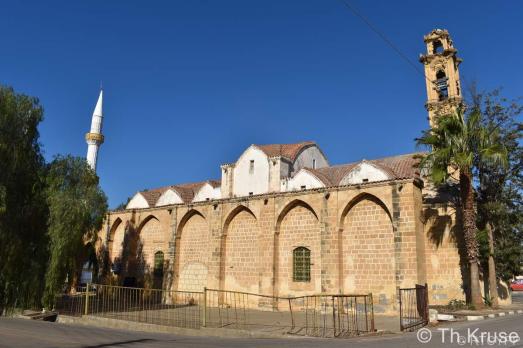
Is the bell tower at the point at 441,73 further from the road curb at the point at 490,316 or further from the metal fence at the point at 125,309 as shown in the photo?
the metal fence at the point at 125,309

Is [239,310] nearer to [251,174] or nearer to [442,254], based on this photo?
[251,174]

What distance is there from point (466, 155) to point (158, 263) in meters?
16.4

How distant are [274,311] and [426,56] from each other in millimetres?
19316

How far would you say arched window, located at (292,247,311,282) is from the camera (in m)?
17.8

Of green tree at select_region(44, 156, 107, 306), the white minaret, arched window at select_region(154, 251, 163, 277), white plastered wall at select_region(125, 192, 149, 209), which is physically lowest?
arched window at select_region(154, 251, 163, 277)

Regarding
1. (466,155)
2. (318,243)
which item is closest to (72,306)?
(318,243)

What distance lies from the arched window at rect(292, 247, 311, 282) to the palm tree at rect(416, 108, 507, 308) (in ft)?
20.4

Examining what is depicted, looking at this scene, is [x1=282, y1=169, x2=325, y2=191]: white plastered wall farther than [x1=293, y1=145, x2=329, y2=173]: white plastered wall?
No

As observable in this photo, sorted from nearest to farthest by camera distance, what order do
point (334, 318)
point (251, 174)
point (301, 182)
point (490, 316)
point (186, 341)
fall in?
point (186, 341) → point (334, 318) → point (490, 316) → point (301, 182) → point (251, 174)

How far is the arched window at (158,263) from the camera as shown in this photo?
2258 cm

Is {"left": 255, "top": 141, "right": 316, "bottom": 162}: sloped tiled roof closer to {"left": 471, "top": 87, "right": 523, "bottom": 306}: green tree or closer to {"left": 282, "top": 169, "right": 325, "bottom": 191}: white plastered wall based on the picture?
{"left": 282, "top": 169, "right": 325, "bottom": 191}: white plastered wall

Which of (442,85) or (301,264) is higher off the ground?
(442,85)

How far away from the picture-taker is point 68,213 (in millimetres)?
15375

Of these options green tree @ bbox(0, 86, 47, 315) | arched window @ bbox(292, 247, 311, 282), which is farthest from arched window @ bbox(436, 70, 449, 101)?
green tree @ bbox(0, 86, 47, 315)
